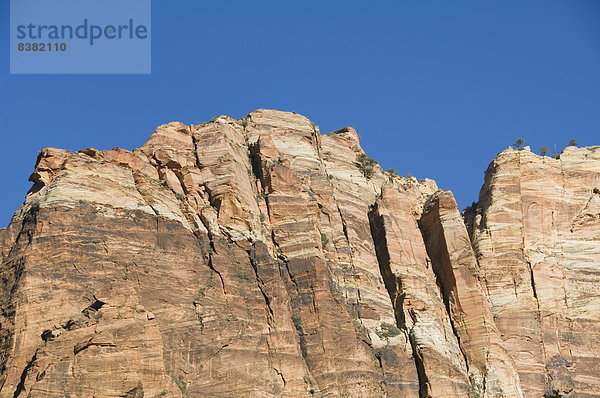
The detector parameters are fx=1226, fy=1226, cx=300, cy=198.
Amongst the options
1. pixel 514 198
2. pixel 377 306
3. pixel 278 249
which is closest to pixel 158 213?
pixel 278 249

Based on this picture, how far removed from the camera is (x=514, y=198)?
110 meters

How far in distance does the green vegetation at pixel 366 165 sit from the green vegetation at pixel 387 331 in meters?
20.5

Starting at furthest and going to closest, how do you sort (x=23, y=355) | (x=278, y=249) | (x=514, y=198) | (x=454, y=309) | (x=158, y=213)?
(x=514, y=198) → (x=454, y=309) → (x=278, y=249) → (x=158, y=213) → (x=23, y=355)

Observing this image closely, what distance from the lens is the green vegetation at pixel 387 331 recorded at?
90812mm

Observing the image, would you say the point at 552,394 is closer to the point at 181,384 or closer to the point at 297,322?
the point at 297,322

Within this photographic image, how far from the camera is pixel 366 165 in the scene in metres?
110

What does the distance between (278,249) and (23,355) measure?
936 inches

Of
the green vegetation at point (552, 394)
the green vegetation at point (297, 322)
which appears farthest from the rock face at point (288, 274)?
the green vegetation at point (552, 394)

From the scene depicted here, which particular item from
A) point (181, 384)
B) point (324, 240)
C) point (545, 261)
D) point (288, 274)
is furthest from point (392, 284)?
point (181, 384)

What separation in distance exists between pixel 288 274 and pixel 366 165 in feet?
76.9

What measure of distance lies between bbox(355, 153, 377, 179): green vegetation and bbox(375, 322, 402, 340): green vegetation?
20.5 meters

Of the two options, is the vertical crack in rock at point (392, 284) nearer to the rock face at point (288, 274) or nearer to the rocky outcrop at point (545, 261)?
the rock face at point (288, 274)

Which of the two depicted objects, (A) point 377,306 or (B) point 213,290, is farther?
(A) point 377,306

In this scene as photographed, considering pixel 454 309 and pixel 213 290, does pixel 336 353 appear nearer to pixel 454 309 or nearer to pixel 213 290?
pixel 213 290
